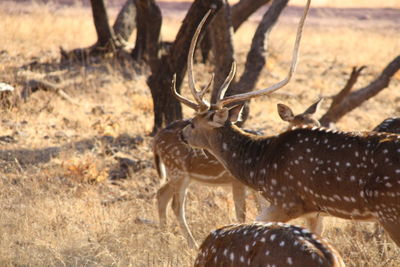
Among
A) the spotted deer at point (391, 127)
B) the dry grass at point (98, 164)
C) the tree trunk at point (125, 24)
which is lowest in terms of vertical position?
the dry grass at point (98, 164)

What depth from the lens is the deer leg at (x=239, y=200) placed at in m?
8.87

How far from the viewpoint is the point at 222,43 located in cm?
1233

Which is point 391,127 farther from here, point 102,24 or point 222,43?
point 102,24

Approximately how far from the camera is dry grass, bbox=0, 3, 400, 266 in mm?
7730

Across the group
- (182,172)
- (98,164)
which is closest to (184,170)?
(182,172)

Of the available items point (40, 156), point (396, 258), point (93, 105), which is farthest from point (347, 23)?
point (396, 258)

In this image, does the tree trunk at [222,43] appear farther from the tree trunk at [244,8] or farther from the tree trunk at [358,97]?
the tree trunk at [244,8]

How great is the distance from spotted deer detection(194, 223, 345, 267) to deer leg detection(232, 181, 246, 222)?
10.2 ft

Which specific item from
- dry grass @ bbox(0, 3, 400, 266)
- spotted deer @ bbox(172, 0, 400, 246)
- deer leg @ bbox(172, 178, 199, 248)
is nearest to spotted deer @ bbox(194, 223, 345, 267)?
spotted deer @ bbox(172, 0, 400, 246)

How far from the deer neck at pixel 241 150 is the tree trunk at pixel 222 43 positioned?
4311mm

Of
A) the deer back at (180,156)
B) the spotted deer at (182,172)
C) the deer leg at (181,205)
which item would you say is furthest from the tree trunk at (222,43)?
the deer leg at (181,205)

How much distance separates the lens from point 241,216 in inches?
349

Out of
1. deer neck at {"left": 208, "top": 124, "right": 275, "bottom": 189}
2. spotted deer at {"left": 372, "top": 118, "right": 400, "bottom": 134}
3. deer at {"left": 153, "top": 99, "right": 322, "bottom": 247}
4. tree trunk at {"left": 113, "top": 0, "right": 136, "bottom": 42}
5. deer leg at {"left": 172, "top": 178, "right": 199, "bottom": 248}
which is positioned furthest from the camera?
tree trunk at {"left": 113, "top": 0, "right": 136, "bottom": 42}

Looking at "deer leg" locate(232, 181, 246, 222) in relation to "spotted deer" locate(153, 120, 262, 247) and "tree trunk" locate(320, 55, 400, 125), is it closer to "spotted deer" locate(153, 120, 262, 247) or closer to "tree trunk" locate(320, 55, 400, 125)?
"spotted deer" locate(153, 120, 262, 247)
